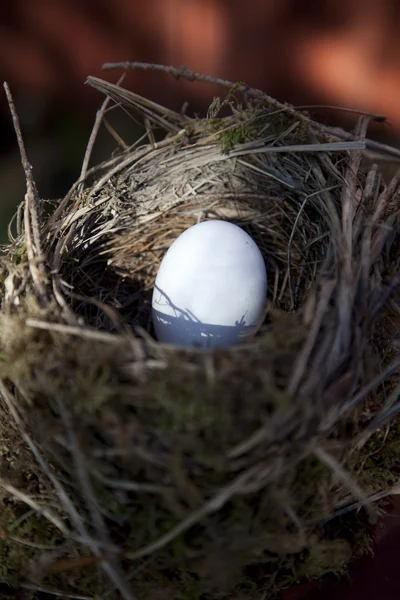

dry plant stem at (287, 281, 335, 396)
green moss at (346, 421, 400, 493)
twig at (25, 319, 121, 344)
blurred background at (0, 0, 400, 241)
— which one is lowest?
green moss at (346, 421, 400, 493)

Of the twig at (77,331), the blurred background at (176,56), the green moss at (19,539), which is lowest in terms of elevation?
the green moss at (19,539)

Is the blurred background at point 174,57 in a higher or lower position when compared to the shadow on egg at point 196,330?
higher

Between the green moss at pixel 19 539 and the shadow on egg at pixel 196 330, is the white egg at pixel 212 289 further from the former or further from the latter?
the green moss at pixel 19 539

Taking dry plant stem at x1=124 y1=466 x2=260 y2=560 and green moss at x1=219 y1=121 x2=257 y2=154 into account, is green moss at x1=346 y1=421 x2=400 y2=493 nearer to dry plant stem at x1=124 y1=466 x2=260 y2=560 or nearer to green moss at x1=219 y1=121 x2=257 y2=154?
dry plant stem at x1=124 y1=466 x2=260 y2=560

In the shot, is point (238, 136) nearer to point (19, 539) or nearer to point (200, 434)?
point (200, 434)

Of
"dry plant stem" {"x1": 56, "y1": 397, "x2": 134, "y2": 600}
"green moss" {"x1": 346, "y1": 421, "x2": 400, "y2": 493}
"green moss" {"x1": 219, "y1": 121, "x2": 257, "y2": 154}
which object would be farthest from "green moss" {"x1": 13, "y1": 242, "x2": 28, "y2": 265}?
"green moss" {"x1": 346, "y1": 421, "x2": 400, "y2": 493}

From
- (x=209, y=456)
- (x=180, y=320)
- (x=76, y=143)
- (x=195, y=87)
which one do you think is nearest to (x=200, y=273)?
(x=180, y=320)

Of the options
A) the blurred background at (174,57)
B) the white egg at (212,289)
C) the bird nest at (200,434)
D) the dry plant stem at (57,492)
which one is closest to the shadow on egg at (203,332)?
the white egg at (212,289)
